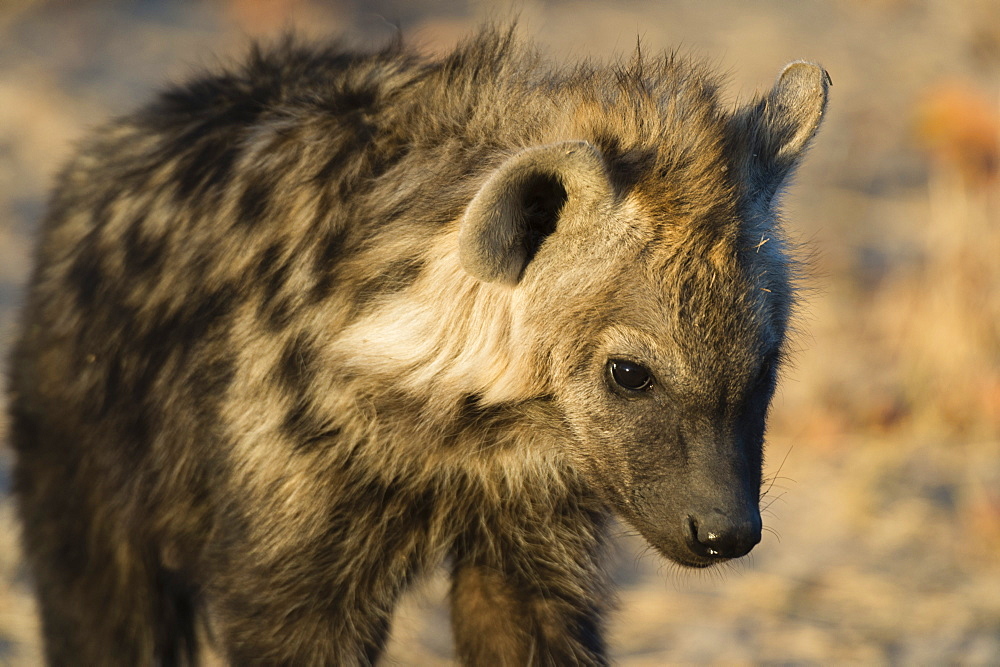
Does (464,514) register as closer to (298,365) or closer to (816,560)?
(298,365)

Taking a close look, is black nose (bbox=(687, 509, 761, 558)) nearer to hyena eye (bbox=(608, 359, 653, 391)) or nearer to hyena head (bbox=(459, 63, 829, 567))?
hyena head (bbox=(459, 63, 829, 567))

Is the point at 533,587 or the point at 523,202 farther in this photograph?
the point at 533,587

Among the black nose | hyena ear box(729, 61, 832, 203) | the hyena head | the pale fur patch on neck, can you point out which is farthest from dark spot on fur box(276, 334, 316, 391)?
hyena ear box(729, 61, 832, 203)

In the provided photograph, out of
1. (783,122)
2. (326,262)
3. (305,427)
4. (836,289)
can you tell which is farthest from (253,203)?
(836,289)

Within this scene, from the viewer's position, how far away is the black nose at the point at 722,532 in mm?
2170

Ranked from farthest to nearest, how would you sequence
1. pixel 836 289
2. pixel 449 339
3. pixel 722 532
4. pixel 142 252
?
pixel 836 289, pixel 142 252, pixel 449 339, pixel 722 532

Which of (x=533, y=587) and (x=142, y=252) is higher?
(x=142, y=252)

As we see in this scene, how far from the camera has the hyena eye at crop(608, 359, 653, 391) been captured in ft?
7.27

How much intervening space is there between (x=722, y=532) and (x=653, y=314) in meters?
0.40

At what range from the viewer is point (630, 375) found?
2.22 metres

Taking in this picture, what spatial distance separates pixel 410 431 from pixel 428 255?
0.35 metres

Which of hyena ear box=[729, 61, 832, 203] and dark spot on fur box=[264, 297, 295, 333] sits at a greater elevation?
hyena ear box=[729, 61, 832, 203]

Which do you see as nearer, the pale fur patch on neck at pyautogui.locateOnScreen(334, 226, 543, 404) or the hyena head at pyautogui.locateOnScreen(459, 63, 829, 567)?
the hyena head at pyautogui.locateOnScreen(459, 63, 829, 567)

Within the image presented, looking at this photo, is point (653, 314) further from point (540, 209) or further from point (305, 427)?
point (305, 427)
